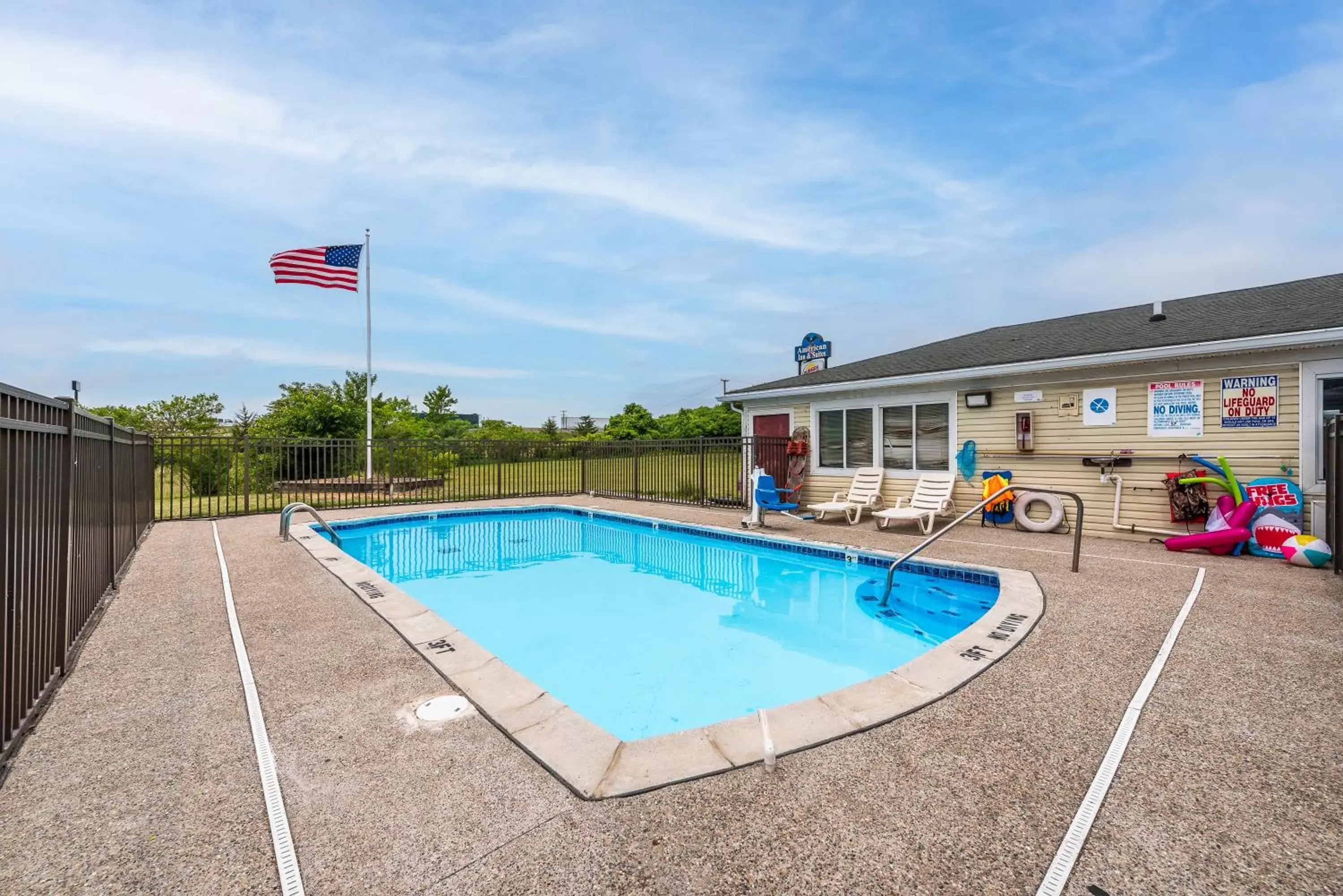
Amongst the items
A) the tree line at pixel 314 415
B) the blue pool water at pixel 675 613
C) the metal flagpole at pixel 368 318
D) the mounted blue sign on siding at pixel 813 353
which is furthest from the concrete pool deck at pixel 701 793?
the mounted blue sign on siding at pixel 813 353

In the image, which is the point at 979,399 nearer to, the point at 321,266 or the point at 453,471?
the point at 453,471

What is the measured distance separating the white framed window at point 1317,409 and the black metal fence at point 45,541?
32.5ft

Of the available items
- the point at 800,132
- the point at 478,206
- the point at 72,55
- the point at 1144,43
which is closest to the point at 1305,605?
the point at 1144,43

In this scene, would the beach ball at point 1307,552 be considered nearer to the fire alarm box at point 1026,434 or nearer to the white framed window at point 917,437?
the fire alarm box at point 1026,434

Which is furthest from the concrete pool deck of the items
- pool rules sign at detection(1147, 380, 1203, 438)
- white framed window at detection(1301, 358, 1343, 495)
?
pool rules sign at detection(1147, 380, 1203, 438)

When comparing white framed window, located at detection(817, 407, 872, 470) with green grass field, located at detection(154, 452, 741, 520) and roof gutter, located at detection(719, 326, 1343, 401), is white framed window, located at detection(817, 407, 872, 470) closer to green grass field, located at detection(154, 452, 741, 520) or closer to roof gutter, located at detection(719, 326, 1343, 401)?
roof gutter, located at detection(719, 326, 1343, 401)

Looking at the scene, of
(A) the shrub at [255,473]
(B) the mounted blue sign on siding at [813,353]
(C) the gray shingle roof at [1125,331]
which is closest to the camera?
(C) the gray shingle roof at [1125,331]

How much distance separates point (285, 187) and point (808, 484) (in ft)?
35.9

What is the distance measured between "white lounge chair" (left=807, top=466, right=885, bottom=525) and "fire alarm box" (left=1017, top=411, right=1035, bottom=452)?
2.04 meters

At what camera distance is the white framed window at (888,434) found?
8.77 meters

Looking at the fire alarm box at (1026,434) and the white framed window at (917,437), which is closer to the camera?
the fire alarm box at (1026,434)

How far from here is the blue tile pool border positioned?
5551 millimetres

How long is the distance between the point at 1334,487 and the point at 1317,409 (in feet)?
4.84

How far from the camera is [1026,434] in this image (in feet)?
25.6
